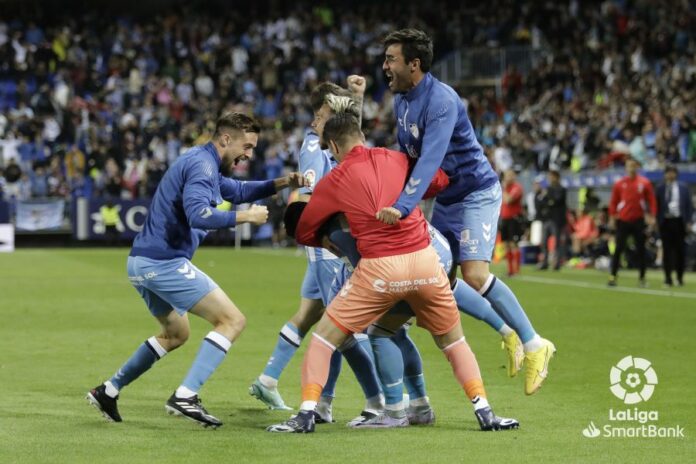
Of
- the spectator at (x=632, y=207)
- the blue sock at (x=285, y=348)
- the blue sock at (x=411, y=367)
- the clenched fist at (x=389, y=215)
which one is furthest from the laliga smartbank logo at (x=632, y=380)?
the spectator at (x=632, y=207)

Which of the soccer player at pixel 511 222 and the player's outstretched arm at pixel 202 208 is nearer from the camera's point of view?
the player's outstretched arm at pixel 202 208

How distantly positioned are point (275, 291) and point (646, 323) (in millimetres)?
7404

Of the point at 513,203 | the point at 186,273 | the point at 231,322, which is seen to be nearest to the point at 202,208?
the point at 186,273

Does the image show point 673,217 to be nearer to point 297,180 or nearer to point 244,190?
point 244,190

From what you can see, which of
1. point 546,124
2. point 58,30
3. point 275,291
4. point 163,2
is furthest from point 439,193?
point 163,2

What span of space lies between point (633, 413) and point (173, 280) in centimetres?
330

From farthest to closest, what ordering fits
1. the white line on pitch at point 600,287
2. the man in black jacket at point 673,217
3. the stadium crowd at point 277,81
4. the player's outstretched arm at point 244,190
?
the stadium crowd at point 277,81 → the man in black jacket at point 673,217 → the white line on pitch at point 600,287 → the player's outstretched arm at point 244,190

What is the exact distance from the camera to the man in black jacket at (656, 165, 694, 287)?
74.5ft

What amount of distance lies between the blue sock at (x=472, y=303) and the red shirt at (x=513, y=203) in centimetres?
1781

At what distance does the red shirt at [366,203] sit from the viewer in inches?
305

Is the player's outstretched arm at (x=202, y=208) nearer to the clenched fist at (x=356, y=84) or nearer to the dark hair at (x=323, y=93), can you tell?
the dark hair at (x=323, y=93)

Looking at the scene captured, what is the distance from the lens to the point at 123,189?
39656mm

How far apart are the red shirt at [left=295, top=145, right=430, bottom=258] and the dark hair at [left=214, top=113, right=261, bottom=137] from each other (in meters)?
1.13

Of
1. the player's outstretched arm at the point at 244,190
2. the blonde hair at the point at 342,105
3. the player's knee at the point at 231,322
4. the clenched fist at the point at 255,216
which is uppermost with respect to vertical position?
the blonde hair at the point at 342,105
